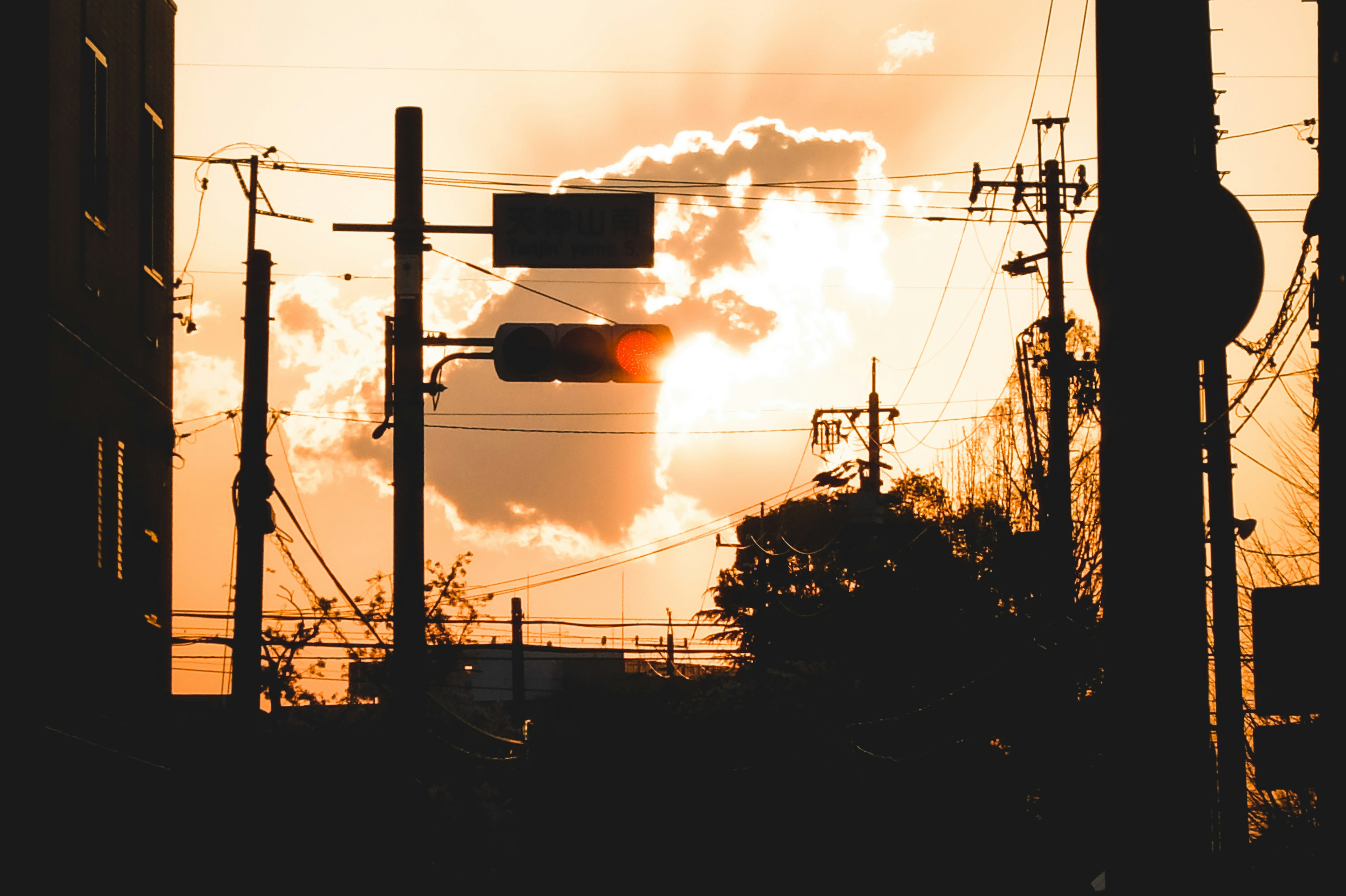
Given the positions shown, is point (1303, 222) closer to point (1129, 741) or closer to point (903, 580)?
point (1129, 741)

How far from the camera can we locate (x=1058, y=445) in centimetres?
2375

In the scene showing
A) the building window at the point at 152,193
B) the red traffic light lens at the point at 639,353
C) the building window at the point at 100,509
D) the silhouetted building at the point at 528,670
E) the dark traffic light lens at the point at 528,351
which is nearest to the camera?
the red traffic light lens at the point at 639,353

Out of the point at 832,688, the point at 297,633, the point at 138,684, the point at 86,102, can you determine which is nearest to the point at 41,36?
the point at 86,102

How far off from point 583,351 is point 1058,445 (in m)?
15.2

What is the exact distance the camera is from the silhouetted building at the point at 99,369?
12.9m

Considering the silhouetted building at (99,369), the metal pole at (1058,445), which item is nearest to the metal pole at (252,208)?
the silhouetted building at (99,369)

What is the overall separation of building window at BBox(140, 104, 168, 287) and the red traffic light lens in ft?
37.7

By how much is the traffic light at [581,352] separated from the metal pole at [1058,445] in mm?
14463

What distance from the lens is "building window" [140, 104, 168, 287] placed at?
19344mm

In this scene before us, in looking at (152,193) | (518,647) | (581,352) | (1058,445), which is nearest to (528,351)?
(581,352)

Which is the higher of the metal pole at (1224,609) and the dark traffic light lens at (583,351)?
the dark traffic light lens at (583,351)

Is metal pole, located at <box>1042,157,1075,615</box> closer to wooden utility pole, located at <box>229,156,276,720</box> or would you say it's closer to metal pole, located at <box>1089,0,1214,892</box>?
wooden utility pole, located at <box>229,156,276,720</box>

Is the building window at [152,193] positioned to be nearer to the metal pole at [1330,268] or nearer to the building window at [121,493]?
the building window at [121,493]

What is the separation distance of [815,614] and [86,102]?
44.1m
